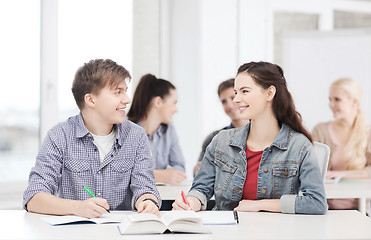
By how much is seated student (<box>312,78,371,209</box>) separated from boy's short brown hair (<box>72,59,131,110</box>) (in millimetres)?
1643

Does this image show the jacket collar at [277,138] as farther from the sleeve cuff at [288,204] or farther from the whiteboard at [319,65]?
the whiteboard at [319,65]

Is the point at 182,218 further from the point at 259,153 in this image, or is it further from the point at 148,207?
the point at 259,153

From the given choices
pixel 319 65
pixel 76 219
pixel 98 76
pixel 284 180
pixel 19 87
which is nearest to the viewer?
pixel 76 219

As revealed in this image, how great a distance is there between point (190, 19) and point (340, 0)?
2.03 m

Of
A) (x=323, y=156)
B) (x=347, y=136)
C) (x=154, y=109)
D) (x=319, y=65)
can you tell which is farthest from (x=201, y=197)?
(x=319, y=65)

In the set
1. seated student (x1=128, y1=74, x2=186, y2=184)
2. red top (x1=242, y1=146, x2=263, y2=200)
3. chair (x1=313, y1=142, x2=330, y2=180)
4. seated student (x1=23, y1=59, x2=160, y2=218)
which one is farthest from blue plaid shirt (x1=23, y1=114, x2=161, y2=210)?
seated student (x1=128, y1=74, x2=186, y2=184)

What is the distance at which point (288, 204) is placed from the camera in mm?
2137

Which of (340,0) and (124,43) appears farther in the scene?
(340,0)

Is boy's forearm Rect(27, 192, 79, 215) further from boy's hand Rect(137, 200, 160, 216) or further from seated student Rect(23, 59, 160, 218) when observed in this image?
boy's hand Rect(137, 200, 160, 216)

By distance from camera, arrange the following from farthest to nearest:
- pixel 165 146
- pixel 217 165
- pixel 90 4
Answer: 1. pixel 90 4
2. pixel 165 146
3. pixel 217 165

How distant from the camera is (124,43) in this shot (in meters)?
4.97

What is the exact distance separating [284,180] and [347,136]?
1.58 metres

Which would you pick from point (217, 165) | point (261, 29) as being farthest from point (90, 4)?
point (217, 165)

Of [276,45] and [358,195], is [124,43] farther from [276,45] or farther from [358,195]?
[358,195]
